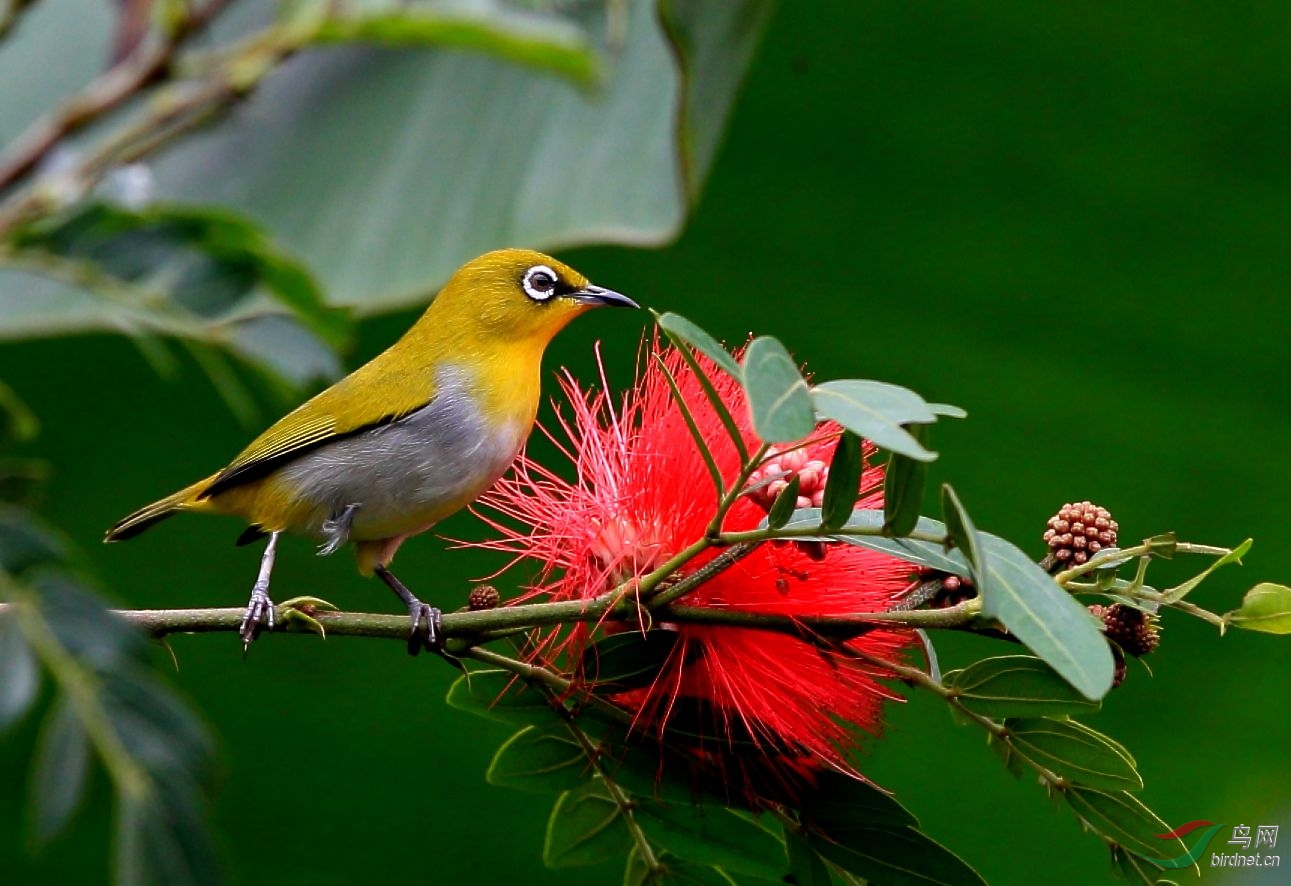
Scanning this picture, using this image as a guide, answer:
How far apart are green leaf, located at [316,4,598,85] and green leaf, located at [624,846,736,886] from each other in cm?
110

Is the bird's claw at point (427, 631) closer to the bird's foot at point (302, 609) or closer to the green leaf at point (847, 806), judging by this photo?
the bird's foot at point (302, 609)

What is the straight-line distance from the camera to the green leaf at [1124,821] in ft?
4.35

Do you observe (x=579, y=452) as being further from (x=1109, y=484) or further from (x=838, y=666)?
(x=1109, y=484)

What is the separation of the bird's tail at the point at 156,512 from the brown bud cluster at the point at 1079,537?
53.8 inches

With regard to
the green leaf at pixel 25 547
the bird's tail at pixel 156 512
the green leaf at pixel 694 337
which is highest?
the green leaf at pixel 694 337

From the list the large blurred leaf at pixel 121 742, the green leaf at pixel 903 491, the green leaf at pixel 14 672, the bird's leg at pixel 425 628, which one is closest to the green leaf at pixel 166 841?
the large blurred leaf at pixel 121 742

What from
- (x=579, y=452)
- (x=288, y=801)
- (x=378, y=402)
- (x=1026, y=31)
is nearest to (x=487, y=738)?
(x=288, y=801)

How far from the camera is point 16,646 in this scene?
1.41 m

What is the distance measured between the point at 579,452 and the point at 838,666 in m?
0.42

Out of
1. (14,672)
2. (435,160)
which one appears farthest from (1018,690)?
(435,160)

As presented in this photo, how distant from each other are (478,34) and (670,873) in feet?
3.96

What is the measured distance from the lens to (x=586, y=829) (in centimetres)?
150

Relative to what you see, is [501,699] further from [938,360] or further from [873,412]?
[938,360]

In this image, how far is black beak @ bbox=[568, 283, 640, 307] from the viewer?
6.59ft
